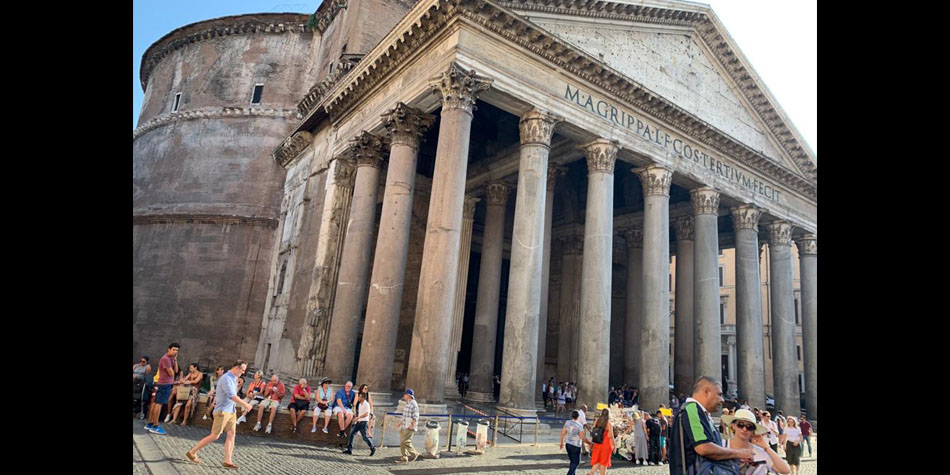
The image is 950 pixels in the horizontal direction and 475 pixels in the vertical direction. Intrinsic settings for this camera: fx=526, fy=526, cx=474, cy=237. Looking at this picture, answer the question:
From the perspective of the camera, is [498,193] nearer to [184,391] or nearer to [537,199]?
[537,199]

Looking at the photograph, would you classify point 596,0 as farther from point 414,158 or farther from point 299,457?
point 299,457

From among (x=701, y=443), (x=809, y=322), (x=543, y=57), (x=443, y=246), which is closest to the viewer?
(x=701, y=443)

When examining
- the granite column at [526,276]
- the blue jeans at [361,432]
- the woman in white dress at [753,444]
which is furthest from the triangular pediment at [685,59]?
the woman in white dress at [753,444]

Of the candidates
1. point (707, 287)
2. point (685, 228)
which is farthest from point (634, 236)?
point (707, 287)

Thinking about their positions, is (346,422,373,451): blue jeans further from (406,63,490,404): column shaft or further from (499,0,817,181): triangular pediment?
(499,0,817,181): triangular pediment

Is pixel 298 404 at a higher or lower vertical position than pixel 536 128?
lower

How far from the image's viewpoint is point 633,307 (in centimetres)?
1934

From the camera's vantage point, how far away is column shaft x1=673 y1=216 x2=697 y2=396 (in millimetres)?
16281

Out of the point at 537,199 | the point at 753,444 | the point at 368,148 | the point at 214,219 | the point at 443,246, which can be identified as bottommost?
the point at 753,444

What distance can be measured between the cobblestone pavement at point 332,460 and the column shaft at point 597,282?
251 cm

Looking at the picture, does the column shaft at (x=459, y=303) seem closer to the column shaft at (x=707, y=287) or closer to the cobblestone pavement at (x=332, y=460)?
the cobblestone pavement at (x=332, y=460)

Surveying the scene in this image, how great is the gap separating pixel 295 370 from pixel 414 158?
6.65 m

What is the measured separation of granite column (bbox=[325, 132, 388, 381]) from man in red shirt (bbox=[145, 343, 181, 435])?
4.37 meters

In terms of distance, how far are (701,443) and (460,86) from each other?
888 centimetres
